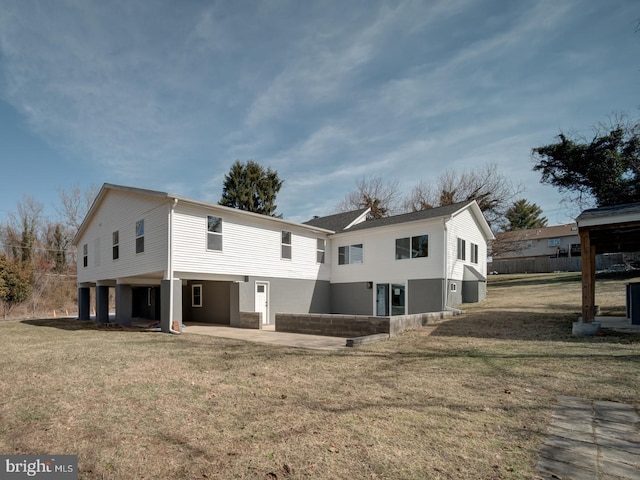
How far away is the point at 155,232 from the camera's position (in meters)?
14.1

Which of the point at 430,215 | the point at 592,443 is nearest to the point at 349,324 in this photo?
the point at 592,443

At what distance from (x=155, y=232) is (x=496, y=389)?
12.9 meters

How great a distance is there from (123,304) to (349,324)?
11842mm

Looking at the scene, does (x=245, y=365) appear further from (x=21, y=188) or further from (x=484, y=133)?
(x=21, y=188)

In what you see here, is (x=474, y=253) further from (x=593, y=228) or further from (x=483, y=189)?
(x=483, y=189)

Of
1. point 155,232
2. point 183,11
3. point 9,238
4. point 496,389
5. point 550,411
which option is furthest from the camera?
point 9,238

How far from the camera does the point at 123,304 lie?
56.1 feet

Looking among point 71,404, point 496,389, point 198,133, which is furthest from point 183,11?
point 496,389

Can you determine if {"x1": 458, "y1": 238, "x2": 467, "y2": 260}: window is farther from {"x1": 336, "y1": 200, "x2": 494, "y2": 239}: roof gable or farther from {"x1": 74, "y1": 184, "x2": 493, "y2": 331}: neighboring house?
{"x1": 336, "y1": 200, "x2": 494, "y2": 239}: roof gable

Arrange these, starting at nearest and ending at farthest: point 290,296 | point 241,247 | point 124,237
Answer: point 241,247 → point 124,237 → point 290,296

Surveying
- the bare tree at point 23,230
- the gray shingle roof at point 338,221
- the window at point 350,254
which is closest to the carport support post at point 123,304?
the window at point 350,254

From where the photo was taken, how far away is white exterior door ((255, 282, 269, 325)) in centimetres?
1650

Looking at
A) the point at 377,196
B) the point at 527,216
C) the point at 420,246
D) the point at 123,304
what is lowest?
the point at 123,304

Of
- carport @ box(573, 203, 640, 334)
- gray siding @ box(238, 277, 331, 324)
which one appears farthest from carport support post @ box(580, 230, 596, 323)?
gray siding @ box(238, 277, 331, 324)
